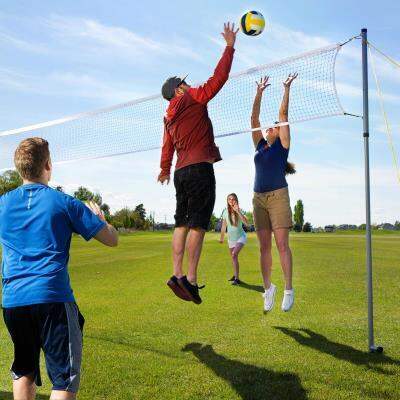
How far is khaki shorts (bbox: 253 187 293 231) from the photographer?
7398mm

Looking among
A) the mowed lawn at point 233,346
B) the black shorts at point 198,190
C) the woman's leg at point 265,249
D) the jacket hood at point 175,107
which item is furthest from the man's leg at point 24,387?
the woman's leg at point 265,249

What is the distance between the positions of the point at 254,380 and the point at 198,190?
2320mm

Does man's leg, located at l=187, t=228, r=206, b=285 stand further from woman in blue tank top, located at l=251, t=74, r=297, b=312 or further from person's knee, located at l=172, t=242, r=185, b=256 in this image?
woman in blue tank top, located at l=251, t=74, r=297, b=312

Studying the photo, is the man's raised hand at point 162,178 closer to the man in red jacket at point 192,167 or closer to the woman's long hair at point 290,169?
the man in red jacket at point 192,167

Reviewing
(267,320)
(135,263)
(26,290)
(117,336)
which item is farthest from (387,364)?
(135,263)

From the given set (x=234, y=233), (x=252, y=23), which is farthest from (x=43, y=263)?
(x=234, y=233)

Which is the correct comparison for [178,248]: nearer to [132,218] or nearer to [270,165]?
[270,165]

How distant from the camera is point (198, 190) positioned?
6.14 m

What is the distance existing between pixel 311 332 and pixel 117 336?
310 cm

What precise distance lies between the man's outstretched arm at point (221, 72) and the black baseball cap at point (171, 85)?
46 centimetres

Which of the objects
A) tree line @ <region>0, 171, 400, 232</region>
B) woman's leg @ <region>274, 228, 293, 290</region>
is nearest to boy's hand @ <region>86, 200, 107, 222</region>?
woman's leg @ <region>274, 228, 293, 290</region>

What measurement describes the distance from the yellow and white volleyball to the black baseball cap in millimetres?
1101

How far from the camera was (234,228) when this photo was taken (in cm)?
1554

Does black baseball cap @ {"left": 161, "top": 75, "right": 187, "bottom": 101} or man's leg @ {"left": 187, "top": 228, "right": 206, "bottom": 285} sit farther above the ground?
black baseball cap @ {"left": 161, "top": 75, "right": 187, "bottom": 101}
